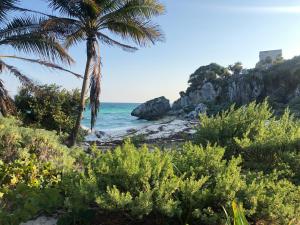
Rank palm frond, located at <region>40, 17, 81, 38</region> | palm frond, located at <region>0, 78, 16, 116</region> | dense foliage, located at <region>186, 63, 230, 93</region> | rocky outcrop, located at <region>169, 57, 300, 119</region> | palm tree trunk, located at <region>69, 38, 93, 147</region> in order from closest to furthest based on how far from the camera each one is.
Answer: palm frond, located at <region>0, 78, 16, 116</region> < palm frond, located at <region>40, 17, 81, 38</region> < palm tree trunk, located at <region>69, 38, 93, 147</region> < rocky outcrop, located at <region>169, 57, 300, 119</region> < dense foliage, located at <region>186, 63, 230, 93</region>

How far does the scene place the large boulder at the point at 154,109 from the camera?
59.4 m

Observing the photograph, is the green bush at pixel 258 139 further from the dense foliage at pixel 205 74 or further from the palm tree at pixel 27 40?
the dense foliage at pixel 205 74

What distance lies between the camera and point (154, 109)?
60.3 meters

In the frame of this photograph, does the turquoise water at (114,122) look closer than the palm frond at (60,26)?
No

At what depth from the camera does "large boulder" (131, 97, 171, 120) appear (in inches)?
2339

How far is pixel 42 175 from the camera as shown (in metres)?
6.18

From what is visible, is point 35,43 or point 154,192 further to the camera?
point 35,43

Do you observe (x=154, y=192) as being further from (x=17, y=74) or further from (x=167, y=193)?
(x=17, y=74)

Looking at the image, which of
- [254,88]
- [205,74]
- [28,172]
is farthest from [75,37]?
[205,74]

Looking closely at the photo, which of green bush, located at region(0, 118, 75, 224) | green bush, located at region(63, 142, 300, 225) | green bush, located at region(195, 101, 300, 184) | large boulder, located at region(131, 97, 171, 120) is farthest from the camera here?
large boulder, located at region(131, 97, 171, 120)

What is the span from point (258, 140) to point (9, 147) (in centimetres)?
422

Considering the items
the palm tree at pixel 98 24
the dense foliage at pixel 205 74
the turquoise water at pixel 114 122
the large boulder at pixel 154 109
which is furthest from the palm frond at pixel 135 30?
the dense foliage at pixel 205 74

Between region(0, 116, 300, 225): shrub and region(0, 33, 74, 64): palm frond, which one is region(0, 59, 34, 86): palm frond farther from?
region(0, 116, 300, 225): shrub

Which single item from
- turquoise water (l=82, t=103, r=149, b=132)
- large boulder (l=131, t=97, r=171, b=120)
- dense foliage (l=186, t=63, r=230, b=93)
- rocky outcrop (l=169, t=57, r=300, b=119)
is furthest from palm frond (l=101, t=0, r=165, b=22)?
dense foliage (l=186, t=63, r=230, b=93)
